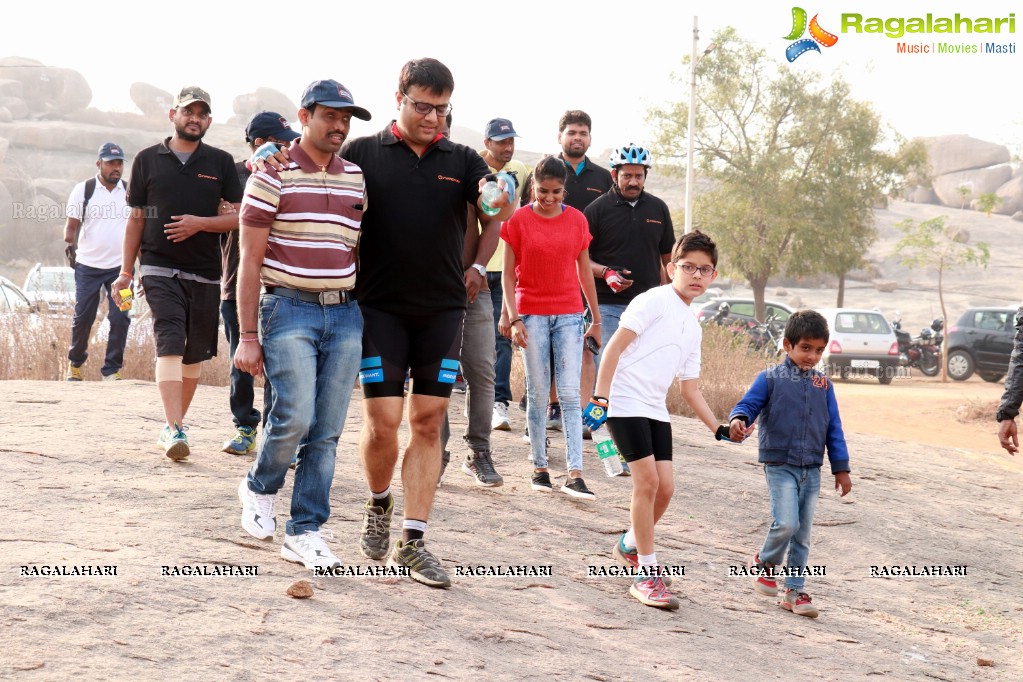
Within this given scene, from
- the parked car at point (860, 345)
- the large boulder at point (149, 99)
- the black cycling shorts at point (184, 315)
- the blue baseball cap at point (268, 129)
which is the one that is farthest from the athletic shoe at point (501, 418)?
the large boulder at point (149, 99)

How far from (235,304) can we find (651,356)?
2.88 meters

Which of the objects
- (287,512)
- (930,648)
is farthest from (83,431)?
(930,648)

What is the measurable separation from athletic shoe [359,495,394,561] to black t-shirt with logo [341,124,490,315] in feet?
3.05

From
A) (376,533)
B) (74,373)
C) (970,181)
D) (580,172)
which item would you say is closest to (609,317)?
(580,172)

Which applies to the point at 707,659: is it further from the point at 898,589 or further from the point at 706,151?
the point at 706,151

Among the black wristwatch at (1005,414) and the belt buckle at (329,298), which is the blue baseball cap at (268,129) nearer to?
the belt buckle at (329,298)

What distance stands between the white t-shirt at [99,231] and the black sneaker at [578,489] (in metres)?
6.07

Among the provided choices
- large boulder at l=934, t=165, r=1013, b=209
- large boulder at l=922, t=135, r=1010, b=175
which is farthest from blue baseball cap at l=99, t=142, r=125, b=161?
large boulder at l=922, t=135, r=1010, b=175

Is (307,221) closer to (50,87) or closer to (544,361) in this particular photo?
(544,361)

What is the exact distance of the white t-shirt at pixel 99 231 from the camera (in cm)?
1088

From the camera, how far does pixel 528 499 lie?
6598mm

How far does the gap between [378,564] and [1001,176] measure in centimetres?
7577

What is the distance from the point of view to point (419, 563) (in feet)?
15.6

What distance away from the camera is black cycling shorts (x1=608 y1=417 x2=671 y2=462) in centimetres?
516
